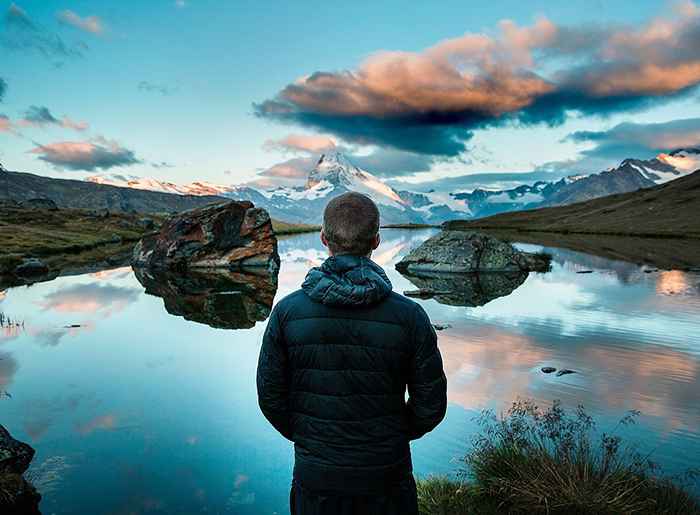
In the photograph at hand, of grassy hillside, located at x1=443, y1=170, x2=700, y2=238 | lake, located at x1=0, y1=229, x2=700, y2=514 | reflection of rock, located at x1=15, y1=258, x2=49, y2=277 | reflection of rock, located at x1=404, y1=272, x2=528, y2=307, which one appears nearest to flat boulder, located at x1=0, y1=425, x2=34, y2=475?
lake, located at x1=0, y1=229, x2=700, y2=514

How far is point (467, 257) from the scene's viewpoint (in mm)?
48031

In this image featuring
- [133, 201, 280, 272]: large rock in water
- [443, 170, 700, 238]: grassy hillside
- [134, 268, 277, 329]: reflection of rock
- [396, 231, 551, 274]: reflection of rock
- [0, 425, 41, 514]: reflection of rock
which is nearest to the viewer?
[0, 425, 41, 514]: reflection of rock

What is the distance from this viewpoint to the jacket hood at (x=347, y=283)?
4.69 metres

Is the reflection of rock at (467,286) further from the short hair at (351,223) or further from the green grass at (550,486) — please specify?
the short hair at (351,223)

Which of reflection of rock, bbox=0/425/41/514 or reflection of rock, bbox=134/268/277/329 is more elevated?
reflection of rock, bbox=0/425/41/514

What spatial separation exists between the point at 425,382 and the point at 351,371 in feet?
2.53

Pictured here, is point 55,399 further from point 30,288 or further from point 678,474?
point 30,288

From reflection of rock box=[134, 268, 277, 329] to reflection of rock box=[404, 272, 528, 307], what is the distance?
11105 millimetres

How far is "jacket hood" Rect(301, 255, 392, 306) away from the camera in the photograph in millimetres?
4691

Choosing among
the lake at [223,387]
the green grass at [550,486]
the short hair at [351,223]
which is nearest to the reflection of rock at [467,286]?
the lake at [223,387]

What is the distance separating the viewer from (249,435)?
41.7ft

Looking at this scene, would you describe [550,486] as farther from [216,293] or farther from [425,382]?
[216,293]

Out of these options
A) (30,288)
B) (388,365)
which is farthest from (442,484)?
(30,288)

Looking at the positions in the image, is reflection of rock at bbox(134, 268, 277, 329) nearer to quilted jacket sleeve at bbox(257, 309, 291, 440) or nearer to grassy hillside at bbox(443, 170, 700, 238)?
quilted jacket sleeve at bbox(257, 309, 291, 440)
